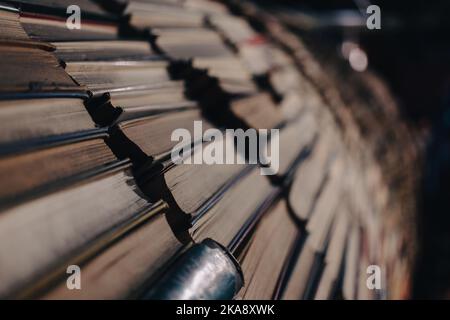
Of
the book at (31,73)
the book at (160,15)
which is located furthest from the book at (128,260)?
the book at (160,15)

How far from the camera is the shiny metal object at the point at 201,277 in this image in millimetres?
1012

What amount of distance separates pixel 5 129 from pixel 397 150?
16.0ft

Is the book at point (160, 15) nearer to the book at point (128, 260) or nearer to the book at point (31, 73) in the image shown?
the book at point (31, 73)

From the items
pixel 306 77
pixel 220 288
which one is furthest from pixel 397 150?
pixel 220 288

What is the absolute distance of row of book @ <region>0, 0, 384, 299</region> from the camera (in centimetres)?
96

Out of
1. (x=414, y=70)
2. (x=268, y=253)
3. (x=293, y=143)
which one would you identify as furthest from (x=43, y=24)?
(x=414, y=70)

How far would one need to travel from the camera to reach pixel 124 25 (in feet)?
6.65

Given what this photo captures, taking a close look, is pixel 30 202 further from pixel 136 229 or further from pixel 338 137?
pixel 338 137

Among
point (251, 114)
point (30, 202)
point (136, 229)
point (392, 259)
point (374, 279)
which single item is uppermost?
point (251, 114)

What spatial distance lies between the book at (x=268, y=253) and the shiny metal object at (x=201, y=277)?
0.29 metres

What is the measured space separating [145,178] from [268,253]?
64cm

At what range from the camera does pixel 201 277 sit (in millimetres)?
1048
